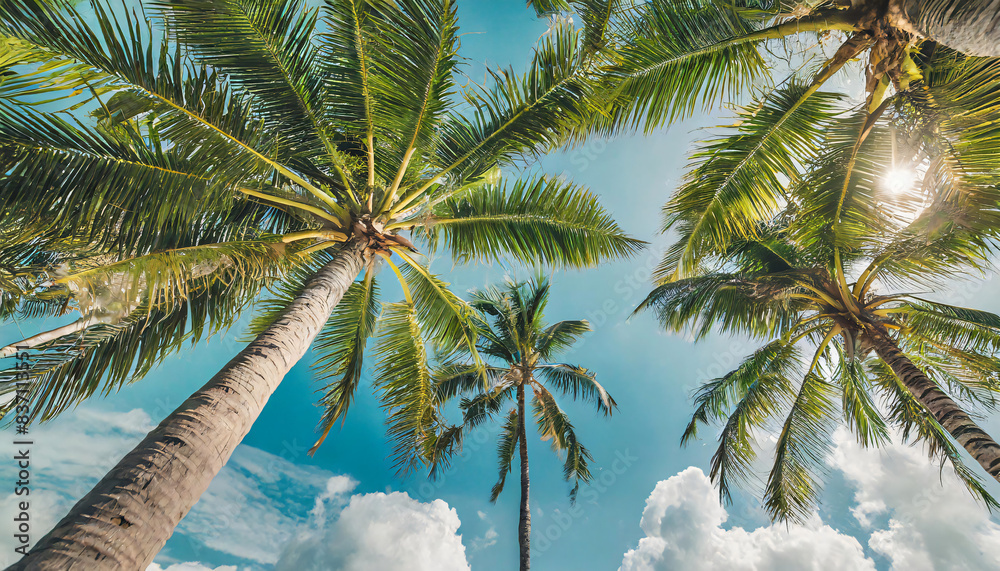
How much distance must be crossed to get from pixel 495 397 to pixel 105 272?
10109 mm

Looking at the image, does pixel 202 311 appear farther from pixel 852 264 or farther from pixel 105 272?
pixel 852 264

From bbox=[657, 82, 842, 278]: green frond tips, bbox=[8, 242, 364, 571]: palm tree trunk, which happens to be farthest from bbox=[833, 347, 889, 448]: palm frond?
bbox=[8, 242, 364, 571]: palm tree trunk

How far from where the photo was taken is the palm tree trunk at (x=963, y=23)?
185cm

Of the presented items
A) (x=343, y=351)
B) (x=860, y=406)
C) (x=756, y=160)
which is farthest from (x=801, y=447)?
(x=343, y=351)

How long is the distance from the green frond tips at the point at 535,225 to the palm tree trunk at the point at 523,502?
708cm

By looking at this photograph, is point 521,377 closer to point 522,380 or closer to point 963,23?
point 522,380

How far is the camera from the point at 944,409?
507cm

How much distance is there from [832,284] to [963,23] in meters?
5.71

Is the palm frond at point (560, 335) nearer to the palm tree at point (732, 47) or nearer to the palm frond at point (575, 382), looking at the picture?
the palm frond at point (575, 382)

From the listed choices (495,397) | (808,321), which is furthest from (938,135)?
(495,397)

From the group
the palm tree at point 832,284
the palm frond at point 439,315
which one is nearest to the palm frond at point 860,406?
the palm tree at point 832,284

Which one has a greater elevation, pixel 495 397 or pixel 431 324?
pixel 495 397

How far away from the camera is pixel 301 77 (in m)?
4.32

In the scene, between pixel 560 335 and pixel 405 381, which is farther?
pixel 560 335
